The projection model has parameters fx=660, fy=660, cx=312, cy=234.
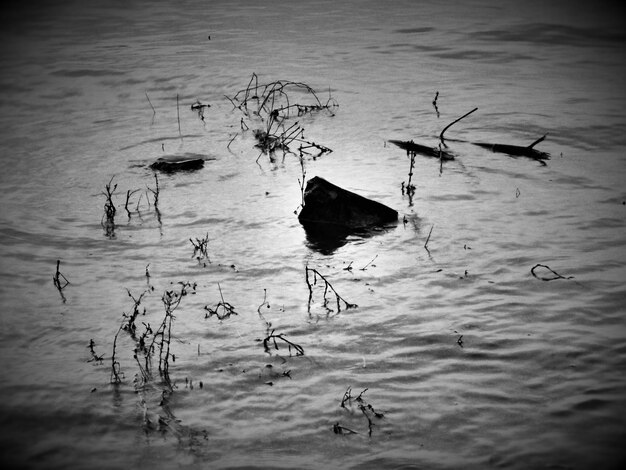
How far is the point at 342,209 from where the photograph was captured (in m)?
7.36

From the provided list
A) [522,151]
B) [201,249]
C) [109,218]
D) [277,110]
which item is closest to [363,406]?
[201,249]

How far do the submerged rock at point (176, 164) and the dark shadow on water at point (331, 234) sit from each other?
2533 mm

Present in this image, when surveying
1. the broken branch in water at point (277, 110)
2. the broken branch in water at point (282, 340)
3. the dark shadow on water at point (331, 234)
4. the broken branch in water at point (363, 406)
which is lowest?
the broken branch in water at point (363, 406)

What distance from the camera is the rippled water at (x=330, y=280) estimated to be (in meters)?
4.27

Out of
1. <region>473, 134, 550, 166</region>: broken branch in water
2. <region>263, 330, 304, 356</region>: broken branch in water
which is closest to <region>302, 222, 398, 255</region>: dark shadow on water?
<region>263, 330, 304, 356</region>: broken branch in water

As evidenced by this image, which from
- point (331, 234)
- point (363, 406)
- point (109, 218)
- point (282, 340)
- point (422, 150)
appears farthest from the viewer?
point (422, 150)

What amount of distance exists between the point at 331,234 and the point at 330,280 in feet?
3.58

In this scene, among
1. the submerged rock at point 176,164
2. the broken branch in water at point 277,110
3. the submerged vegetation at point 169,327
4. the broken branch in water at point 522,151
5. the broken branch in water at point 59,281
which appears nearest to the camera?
the submerged vegetation at point 169,327

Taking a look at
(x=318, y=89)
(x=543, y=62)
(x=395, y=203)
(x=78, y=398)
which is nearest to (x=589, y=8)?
(x=543, y=62)

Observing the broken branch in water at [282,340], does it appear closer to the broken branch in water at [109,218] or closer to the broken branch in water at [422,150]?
the broken branch in water at [109,218]

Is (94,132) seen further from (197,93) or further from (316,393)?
(316,393)

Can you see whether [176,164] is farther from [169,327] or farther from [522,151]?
[522,151]

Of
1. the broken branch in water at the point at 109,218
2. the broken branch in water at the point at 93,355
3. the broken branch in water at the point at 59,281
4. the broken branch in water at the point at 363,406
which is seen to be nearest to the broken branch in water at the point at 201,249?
the broken branch in water at the point at 109,218

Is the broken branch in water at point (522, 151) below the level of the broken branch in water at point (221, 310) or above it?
above
